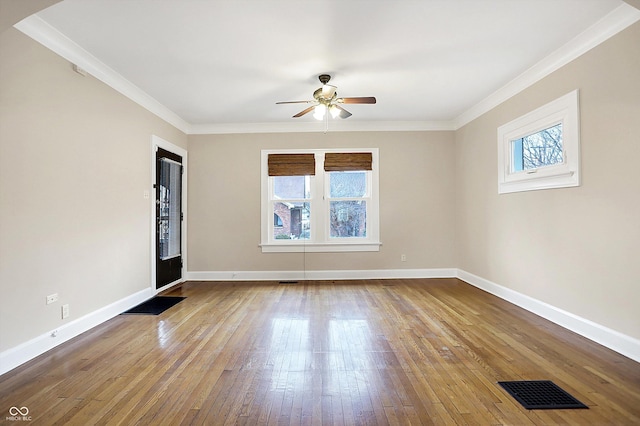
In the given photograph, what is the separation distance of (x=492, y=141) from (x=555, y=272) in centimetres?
195

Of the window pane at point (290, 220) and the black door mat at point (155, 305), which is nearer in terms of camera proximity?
the black door mat at point (155, 305)

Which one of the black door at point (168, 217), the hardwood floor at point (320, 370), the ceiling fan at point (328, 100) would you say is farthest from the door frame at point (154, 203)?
the ceiling fan at point (328, 100)

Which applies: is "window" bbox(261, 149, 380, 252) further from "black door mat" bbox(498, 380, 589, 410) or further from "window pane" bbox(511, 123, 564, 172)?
"black door mat" bbox(498, 380, 589, 410)

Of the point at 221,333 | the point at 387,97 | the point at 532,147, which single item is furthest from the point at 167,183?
the point at 532,147

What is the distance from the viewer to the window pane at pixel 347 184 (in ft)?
18.2

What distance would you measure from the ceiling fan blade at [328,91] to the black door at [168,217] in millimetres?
2569

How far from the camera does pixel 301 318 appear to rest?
3.46 meters

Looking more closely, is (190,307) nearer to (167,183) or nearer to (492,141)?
(167,183)

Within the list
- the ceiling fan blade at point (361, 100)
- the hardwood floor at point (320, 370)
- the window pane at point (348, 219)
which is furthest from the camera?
the window pane at point (348, 219)

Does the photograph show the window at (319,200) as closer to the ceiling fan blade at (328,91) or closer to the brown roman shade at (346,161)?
the brown roman shade at (346,161)

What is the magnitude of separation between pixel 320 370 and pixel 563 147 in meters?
3.09

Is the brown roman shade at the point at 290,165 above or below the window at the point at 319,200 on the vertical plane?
above

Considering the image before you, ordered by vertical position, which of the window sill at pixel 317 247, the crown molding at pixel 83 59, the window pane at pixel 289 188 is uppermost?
the crown molding at pixel 83 59

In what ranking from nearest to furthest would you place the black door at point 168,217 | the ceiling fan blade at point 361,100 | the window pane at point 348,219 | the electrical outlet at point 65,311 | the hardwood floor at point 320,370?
the hardwood floor at point 320,370, the electrical outlet at point 65,311, the ceiling fan blade at point 361,100, the black door at point 168,217, the window pane at point 348,219
